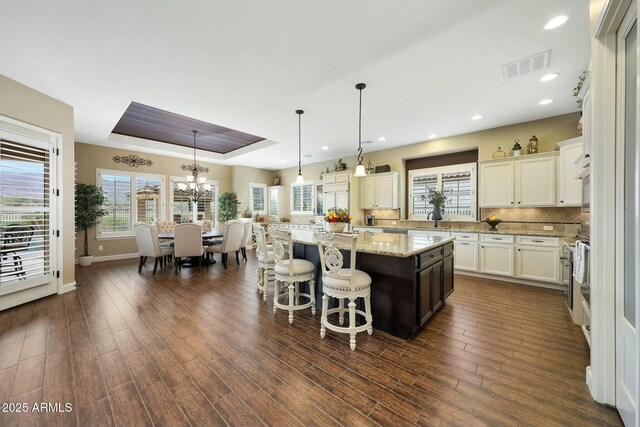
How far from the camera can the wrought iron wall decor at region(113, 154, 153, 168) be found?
6.43m

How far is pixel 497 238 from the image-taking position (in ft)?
14.6

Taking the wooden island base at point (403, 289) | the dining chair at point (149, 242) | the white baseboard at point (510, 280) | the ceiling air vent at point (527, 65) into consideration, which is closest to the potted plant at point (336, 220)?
the wooden island base at point (403, 289)

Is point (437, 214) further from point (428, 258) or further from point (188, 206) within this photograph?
point (188, 206)

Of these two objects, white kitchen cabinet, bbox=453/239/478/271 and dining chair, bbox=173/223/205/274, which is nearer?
white kitchen cabinet, bbox=453/239/478/271

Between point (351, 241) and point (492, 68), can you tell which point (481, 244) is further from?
point (351, 241)

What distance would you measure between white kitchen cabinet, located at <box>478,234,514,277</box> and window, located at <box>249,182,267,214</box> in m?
6.99

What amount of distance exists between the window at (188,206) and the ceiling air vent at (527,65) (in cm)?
784

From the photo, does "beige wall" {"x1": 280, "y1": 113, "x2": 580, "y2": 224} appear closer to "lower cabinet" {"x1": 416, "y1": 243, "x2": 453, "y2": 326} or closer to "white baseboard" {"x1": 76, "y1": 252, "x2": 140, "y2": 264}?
"lower cabinet" {"x1": 416, "y1": 243, "x2": 453, "y2": 326}

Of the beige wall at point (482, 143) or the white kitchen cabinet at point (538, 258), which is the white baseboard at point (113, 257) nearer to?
the beige wall at point (482, 143)

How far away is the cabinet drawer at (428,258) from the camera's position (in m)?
2.47

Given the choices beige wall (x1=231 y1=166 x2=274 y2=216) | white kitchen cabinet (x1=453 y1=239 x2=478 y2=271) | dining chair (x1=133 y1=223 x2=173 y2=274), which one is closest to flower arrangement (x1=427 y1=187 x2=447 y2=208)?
white kitchen cabinet (x1=453 y1=239 x2=478 y2=271)

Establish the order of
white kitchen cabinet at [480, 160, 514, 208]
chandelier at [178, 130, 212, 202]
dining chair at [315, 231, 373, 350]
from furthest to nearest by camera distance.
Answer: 1. chandelier at [178, 130, 212, 202]
2. white kitchen cabinet at [480, 160, 514, 208]
3. dining chair at [315, 231, 373, 350]

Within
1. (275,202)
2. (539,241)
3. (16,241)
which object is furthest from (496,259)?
(16,241)

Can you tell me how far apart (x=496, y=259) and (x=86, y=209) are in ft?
28.8
